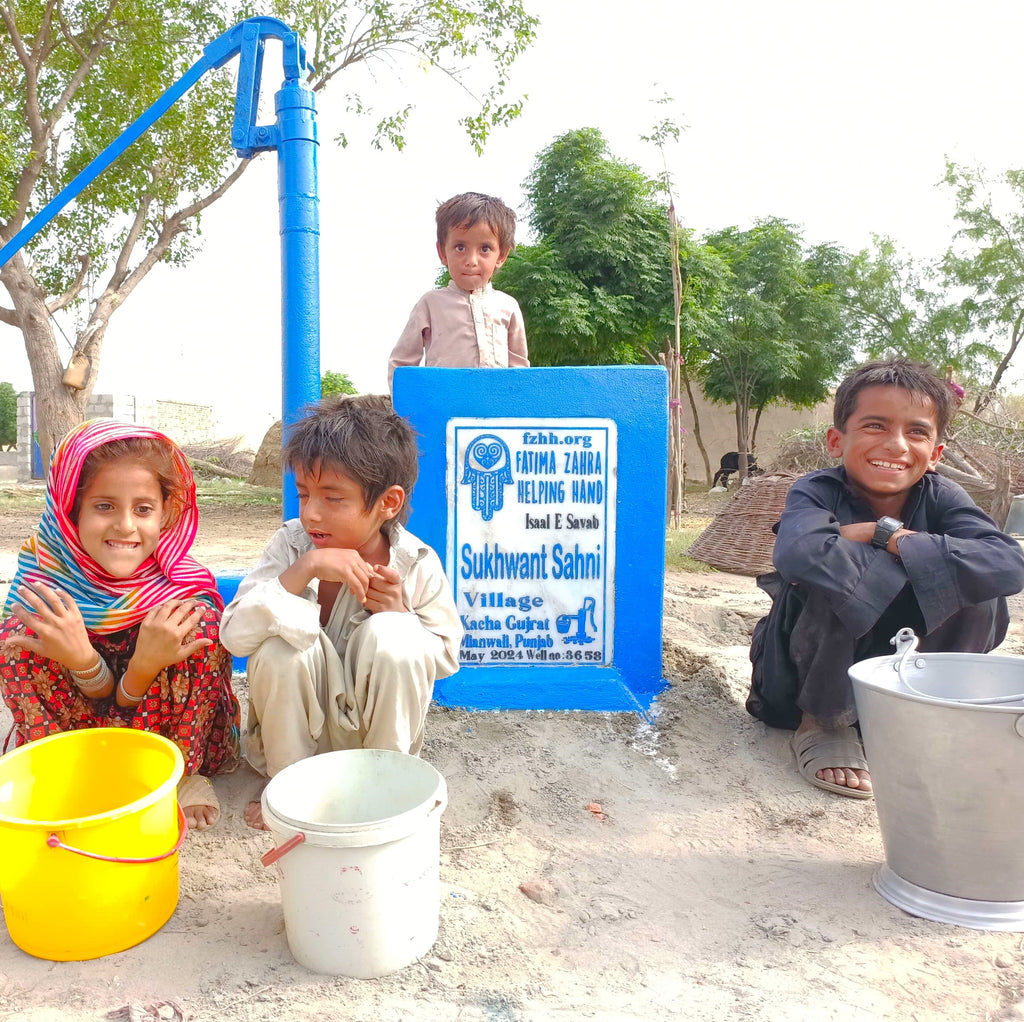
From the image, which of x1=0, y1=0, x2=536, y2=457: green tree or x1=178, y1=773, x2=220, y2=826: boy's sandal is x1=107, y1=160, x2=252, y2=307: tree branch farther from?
x1=178, y1=773, x2=220, y2=826: boy's sandal

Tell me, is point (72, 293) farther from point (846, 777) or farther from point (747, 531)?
point (846, 777)

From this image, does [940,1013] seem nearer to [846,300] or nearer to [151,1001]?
[151,1001]

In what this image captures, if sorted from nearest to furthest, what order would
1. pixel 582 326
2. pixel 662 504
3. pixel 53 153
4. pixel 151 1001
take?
pixel 151 1001 < pixel 662 504 < pixel 53 153 < pixel 582 326

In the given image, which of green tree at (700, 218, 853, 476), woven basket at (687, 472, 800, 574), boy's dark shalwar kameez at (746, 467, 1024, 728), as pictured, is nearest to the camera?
boy's dark shalwar kameez at (746, 467, 1024, 728)

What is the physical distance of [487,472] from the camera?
105 inches

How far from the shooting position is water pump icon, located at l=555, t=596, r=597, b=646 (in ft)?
8.92

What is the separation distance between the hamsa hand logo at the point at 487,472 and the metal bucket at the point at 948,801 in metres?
1.26

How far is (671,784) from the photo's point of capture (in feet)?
7.43

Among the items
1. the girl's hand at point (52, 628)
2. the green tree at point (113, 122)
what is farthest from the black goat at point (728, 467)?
the girl's hand at point (52, 628)

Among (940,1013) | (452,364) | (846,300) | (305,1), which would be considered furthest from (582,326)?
(940,1013)

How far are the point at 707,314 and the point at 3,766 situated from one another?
654 inches

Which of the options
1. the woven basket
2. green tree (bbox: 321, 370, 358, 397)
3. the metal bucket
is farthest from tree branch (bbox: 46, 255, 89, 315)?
green tree (bbox: 321, 370, 358, 397)

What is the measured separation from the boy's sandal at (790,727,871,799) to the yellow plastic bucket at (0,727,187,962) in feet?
5.34

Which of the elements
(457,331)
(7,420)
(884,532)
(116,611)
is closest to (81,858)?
(116,611)
